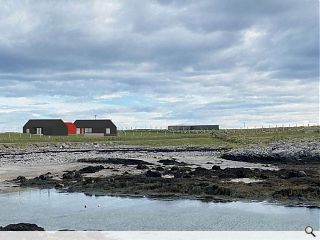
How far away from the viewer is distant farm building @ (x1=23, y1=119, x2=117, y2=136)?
94375mm

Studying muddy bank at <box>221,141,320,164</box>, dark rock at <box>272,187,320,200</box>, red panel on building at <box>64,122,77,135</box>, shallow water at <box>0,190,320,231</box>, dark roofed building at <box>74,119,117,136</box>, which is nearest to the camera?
shallow water at <box>0,190,320,231</box>

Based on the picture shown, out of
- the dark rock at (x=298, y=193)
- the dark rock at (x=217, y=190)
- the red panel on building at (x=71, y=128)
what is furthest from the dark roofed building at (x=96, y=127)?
the dark rock at (x=298, y=193)

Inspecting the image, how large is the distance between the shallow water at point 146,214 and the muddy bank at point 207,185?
1.47 meters

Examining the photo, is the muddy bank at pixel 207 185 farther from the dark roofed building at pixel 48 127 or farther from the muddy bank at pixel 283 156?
the dark roofed building at pixel 48 127

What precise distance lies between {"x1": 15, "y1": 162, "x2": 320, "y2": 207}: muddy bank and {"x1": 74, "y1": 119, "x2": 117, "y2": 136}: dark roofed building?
6802 cm

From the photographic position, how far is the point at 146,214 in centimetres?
1877

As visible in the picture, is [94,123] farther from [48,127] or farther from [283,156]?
[283,156]

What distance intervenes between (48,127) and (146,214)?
78523mm

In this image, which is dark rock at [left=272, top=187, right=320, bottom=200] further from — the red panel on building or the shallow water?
the red panel on building

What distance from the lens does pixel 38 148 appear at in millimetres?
63656

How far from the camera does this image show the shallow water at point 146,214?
1669 cm

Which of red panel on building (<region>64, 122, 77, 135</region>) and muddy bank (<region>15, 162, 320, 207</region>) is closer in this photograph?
muddy bank (<region>15, 162, 320, 207</region>)

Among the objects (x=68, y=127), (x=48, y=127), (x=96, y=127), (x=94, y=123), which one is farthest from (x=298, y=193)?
(x=68, y=127)

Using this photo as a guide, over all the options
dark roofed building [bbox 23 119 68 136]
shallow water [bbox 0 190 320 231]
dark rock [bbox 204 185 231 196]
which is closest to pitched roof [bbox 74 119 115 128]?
dark roofed building [bbox 23 119 68 136]
